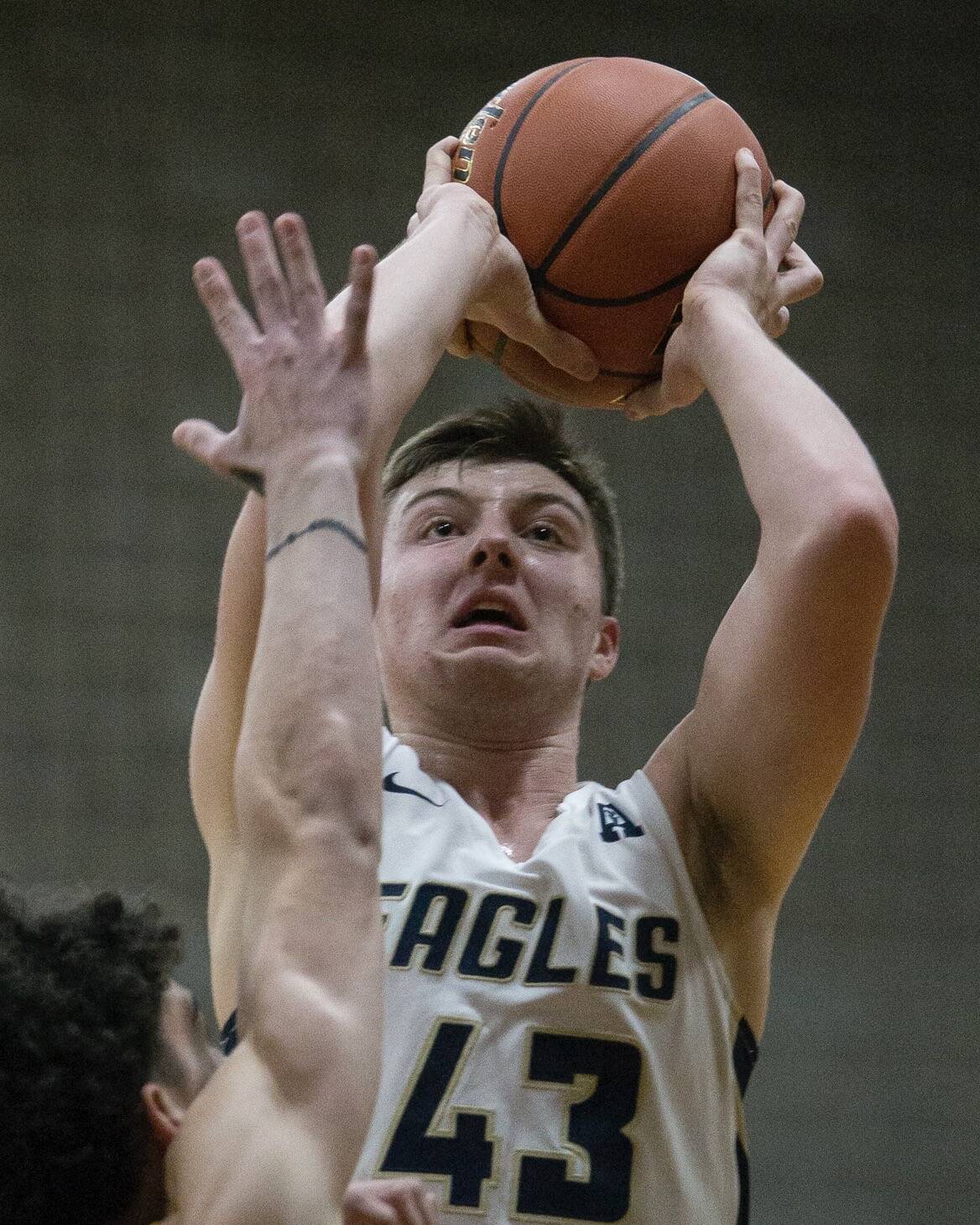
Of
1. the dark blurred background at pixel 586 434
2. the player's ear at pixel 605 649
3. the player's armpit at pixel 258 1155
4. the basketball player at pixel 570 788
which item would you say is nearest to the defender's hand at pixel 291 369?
the basketball player at pixel 570 788

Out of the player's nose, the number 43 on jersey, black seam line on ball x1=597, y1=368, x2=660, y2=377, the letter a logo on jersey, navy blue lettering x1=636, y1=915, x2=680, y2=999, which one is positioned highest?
black seam line on ball x1=597, y1=368, x2=660, y2=377

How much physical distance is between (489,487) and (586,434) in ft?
9.26

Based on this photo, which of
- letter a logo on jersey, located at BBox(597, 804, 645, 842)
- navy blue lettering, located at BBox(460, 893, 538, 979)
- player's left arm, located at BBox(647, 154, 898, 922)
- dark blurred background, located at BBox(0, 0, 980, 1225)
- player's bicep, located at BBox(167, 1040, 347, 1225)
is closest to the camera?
player's bicep, located at BBox(167, 1040, 347, 1225)

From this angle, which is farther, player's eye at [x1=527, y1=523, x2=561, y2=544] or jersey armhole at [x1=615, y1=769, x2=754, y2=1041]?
player's eye at [x1=527, y1=523, x2=561, y2=544]

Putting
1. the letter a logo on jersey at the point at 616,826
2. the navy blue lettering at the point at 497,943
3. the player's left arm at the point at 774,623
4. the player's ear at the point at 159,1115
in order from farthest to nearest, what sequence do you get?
the letter a logo on jersey at the point at 616,826 → the navy blue lettering at the point at 497,943 → the player's left arm at the point at 774,623 → the player's ear at the point at 159,1115

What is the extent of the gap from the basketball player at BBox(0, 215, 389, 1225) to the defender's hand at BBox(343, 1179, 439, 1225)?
5.7 inches

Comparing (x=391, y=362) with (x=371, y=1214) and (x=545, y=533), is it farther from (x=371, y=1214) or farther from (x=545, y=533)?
(x=371, y=1214)

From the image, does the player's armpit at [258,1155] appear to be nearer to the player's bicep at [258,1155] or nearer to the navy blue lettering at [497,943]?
the player's bicep at [258,1155]

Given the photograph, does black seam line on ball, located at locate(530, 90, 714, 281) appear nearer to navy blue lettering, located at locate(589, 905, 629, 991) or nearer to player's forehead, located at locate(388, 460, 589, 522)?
player's forehead, located at locate(388, 460, 589, 522)

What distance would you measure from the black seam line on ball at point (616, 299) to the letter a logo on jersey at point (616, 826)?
28.0 inches

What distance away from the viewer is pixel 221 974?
7.75ft

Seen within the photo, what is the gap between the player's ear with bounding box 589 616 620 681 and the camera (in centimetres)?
277

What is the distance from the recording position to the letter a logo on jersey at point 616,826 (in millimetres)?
2355

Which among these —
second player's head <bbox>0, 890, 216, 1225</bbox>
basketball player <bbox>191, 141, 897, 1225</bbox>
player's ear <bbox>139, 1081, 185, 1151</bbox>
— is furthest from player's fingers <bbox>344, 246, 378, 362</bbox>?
player's ear <bbox>139, 1081, 185, 1151</bbox>
